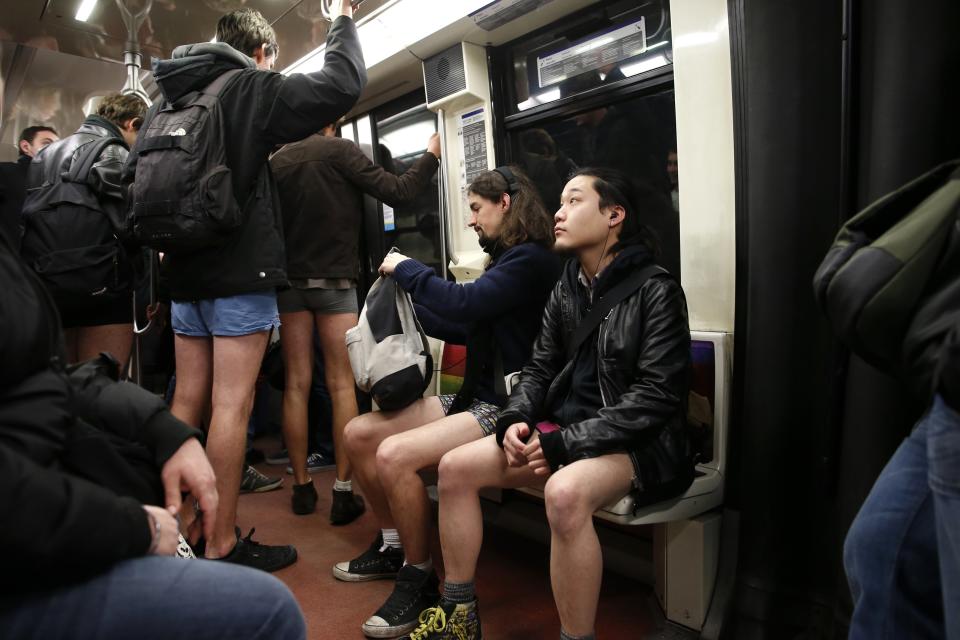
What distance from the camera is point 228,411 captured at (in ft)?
7.57

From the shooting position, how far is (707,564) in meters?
2.04

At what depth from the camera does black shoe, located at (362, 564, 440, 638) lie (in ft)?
6.79

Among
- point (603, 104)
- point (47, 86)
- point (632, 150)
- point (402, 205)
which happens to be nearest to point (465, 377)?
point (632, 150)

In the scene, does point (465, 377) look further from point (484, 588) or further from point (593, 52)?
point (593, 52)

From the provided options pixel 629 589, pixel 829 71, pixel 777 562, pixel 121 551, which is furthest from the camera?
pixel 629 589

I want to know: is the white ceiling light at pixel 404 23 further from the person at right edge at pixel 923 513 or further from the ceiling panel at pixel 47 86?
the ceiling panel at pixel 47 86

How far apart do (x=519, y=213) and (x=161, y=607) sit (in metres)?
1.92

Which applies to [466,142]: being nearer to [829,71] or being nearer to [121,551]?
[829,71]

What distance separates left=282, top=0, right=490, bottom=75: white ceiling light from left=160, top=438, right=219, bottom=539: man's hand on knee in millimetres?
2457

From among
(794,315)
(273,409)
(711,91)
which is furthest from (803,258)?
(273,409)

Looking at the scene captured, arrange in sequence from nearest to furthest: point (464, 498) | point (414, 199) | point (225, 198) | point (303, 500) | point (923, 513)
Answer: point (923, 513)
point (464, 498)
point (225, 198)
point (303, 500)
point (414, 199)

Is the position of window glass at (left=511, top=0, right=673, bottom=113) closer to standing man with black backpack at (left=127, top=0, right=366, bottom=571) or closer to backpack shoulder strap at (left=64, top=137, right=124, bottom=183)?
standing man with black backpack at (left=127, top=0, right=366, bottom=571)

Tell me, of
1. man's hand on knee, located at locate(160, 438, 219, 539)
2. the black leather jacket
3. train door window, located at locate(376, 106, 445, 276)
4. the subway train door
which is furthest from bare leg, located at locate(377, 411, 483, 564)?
train door window, located at locate(376, 106, 445, 276)

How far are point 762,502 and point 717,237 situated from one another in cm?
93
